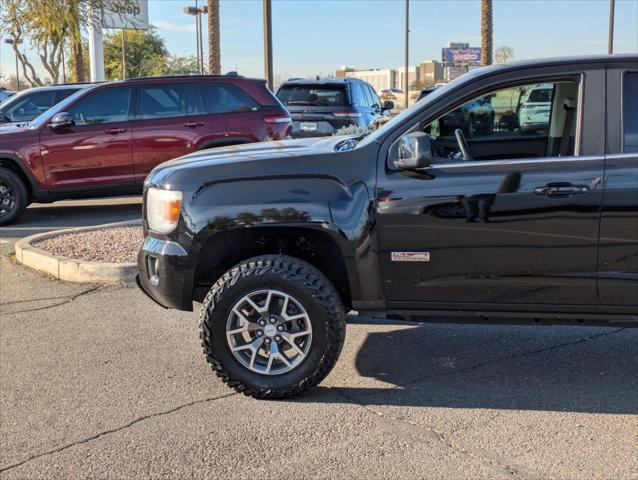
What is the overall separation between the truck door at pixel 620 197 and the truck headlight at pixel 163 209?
97.8 inches

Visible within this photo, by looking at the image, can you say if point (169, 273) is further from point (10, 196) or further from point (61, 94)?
point (61, 94)

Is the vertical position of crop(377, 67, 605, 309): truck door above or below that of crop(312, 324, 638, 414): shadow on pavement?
above

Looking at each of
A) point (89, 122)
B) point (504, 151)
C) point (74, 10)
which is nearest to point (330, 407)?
point (504, 151)

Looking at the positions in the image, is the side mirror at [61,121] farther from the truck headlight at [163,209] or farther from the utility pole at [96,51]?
the utility pole at [96,51]

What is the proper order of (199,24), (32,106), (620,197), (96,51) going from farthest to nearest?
1. (199,24)
2. (96,51)
3. (32,106)
4. (620,197)

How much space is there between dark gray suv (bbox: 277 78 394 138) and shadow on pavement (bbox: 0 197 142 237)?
4092 millimetres

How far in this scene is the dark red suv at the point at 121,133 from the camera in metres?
10.1

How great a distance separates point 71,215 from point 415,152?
839 cm

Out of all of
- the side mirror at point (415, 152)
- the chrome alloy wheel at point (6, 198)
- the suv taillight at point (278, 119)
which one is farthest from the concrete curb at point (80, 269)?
the suv taillight at point (278, 119)

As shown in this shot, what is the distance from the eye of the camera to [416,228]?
4.16m

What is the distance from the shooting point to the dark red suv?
10.1 meters

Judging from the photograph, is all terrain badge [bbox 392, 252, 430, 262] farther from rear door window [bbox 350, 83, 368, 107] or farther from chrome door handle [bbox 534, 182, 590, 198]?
rear door window [bbox 350, 83, 368, 107]

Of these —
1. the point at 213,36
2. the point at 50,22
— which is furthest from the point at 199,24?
the point at 50,22

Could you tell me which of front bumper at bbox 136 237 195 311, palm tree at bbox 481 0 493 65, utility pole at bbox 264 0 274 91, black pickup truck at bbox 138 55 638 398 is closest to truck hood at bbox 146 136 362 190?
black pickup truck at bbox 138 55 638 398
